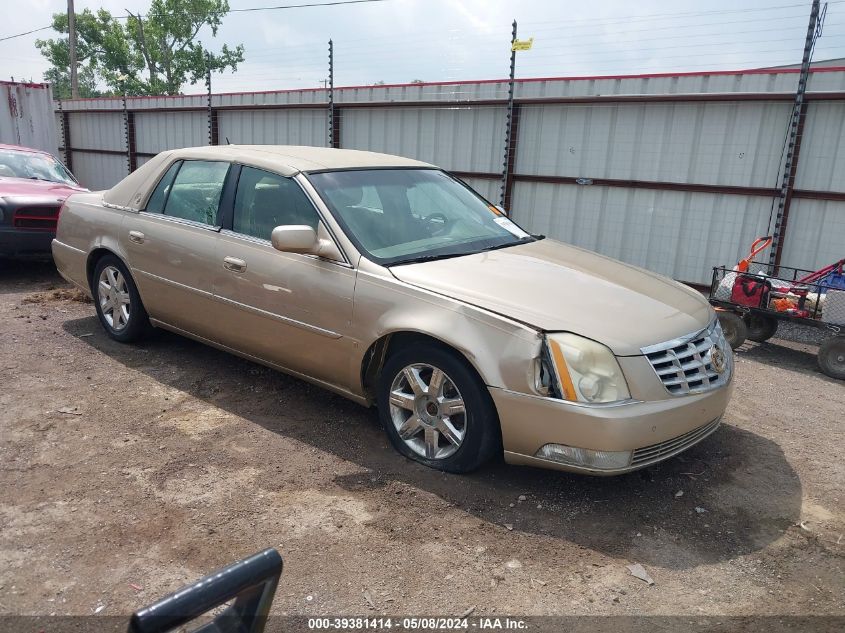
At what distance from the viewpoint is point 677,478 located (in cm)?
380

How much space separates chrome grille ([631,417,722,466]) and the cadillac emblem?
0.29 metres

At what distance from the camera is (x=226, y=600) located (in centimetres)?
129

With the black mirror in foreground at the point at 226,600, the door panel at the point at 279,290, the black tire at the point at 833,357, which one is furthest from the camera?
the black tire at the point at 833,357

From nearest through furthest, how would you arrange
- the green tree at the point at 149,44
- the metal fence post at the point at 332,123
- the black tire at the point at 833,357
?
the black tire at the point at 833,357 → the metal fence post at the point at 332,123 → the green tree at the point at 149,44

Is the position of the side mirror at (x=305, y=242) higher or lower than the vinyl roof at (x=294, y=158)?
lower

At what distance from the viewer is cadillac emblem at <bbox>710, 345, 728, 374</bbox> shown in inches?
143

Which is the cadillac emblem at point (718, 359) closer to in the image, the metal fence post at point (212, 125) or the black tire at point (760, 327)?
the black tire at point (760, 327)

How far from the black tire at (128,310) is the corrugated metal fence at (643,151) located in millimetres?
5638

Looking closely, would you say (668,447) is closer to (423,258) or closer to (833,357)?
(423,258)

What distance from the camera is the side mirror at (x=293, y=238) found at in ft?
12.8

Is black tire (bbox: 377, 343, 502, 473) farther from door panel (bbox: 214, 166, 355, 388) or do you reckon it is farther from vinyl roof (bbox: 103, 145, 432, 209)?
vinyl roof (bbox: 103, 145, 432, 209)

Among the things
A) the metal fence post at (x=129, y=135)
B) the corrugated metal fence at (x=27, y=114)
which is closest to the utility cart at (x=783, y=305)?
the corrugated metal fence at (x=27, y=114)

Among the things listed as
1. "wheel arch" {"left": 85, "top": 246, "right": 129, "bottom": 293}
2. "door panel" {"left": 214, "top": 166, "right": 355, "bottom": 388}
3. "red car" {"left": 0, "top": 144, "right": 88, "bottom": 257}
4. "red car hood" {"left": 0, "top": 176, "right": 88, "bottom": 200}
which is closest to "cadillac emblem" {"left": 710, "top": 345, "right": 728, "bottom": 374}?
"door panel" {"left": 214, "top": 166, "right": 355, "bottom": 388}

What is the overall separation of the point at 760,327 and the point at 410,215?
4.22m
